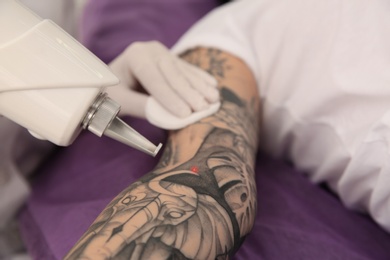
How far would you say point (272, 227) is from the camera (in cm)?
67

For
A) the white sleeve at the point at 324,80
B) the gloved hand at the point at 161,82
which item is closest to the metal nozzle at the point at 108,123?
the gloved hand at the point at 161,82

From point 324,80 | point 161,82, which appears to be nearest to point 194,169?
point 161,82

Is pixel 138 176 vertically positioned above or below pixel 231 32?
below

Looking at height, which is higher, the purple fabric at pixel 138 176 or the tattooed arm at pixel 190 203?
the tattooed arm at pixel 190 203

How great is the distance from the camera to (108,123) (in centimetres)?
46

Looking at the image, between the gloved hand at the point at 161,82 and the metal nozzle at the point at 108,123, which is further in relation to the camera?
the gloved hand at the point at 161,82

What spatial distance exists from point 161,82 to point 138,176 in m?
0.17

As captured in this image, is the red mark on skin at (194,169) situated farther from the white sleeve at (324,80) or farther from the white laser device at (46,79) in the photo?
the white sleeve at (324,80)

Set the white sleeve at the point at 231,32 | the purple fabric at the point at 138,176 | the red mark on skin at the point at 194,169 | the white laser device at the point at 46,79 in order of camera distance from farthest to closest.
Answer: the white sleeve at the point at 231,32
the purple fabric at the point at 138,176
the red mark on skin at the point at 194,169
the white laser device at the point at 46,79

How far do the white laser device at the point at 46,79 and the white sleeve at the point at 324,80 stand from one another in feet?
1.37

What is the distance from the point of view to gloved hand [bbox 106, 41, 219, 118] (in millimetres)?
634

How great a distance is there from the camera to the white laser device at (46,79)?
1.39 ft

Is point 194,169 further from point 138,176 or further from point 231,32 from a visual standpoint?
point 231,32

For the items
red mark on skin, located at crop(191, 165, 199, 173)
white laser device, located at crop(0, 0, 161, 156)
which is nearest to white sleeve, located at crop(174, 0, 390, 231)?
red mark on skin, located at crop(191, 165, 199, 173)
